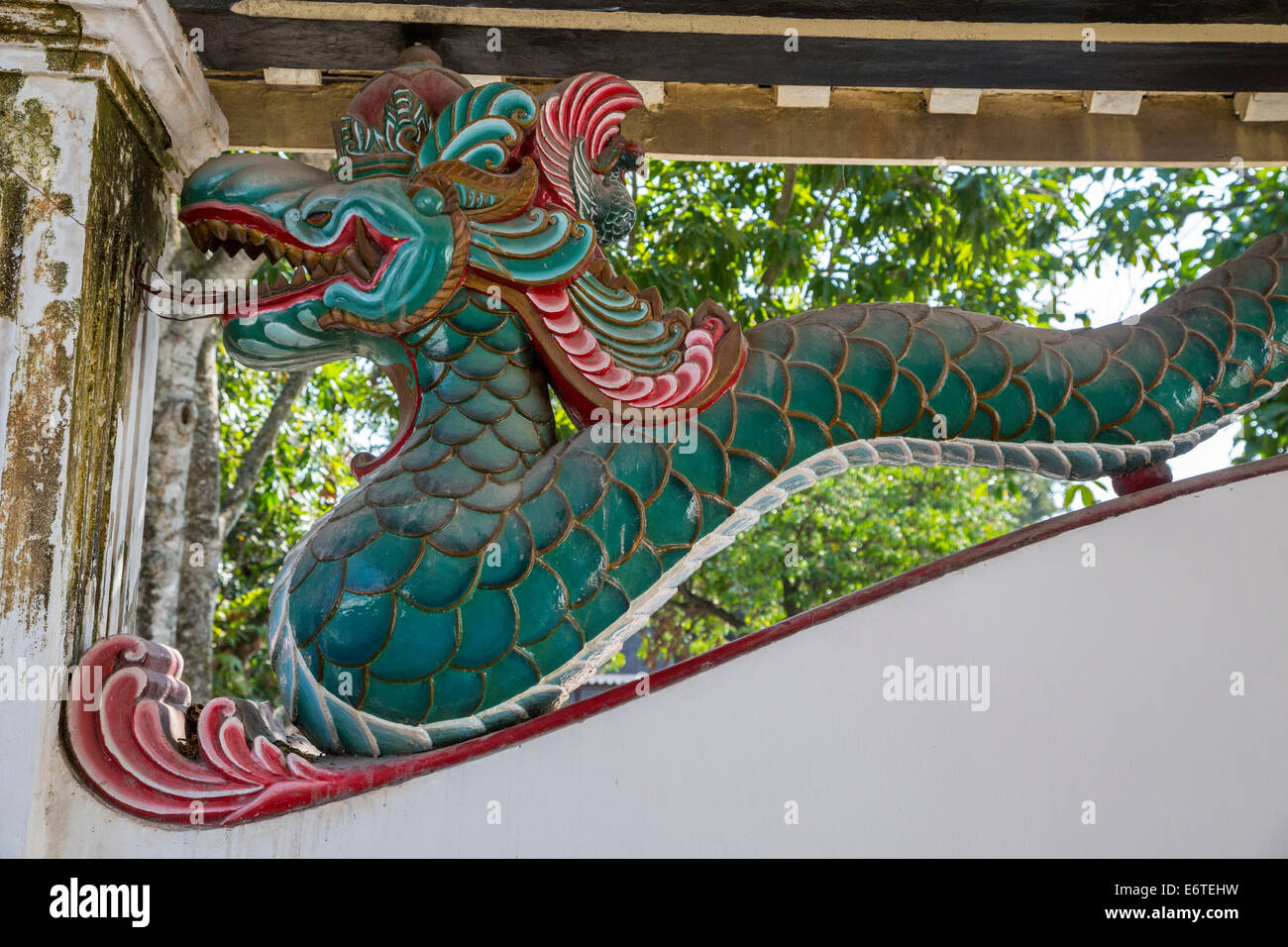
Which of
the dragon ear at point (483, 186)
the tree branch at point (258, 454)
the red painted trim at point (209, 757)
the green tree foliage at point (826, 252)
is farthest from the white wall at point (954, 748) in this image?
the tree branch at point (258, 454)

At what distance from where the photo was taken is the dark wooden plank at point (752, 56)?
9.15 feet

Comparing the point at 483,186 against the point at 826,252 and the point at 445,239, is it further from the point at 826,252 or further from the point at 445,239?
the point at 826,252

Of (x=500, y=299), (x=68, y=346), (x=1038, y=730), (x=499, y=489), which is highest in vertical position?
(x=500, y=299)

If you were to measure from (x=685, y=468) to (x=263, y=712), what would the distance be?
94 centimetres

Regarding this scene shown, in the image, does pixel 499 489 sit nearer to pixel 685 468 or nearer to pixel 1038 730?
pixel 685 468

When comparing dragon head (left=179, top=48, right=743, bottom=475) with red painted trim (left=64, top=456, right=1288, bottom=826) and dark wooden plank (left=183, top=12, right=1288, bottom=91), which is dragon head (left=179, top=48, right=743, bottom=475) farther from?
red painted trim (left=64, top=456, right=1288, bottom=826)

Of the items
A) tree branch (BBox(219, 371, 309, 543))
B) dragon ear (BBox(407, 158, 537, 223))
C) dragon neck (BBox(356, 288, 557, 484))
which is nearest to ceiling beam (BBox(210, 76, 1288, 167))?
dragon ear (BBox(407, 158, 537, 223))

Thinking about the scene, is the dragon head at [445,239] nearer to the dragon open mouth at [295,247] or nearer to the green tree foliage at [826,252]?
the dragon open mouth at [295,247]

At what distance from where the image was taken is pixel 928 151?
10.9 feet

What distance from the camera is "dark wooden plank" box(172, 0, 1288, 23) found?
8.68 ft

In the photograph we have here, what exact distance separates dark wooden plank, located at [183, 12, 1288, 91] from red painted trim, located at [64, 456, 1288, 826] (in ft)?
4.60

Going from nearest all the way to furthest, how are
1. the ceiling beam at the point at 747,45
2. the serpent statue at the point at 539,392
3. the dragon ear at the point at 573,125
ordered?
1. the serpent statue at the point at 539,392
2. the dragon ear at the point at 573,125
3. the ceiling beam at the point at 747,45

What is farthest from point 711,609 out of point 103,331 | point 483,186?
point 103,331
